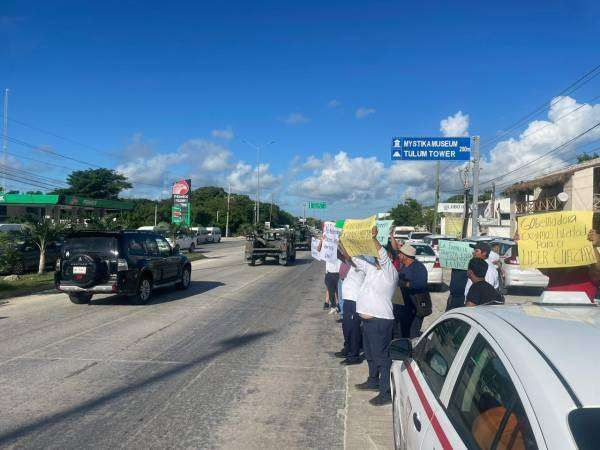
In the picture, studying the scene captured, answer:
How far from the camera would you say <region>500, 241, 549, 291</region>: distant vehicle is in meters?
14.5

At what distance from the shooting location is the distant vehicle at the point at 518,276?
14531 millimetres

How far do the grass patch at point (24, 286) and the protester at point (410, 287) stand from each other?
11.4 metres

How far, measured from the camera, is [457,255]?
7.18 m

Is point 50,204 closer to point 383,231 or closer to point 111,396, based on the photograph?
point 111,396

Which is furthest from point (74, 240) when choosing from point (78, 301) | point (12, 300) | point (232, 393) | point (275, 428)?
point (275, 428)

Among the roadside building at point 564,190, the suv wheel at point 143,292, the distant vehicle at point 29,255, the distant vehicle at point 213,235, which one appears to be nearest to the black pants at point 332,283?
the suv wheel at point 143,292

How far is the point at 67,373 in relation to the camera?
646cm

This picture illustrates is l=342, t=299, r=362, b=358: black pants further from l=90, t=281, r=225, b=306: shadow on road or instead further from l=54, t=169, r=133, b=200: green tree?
l=54, t=169, r=133, b=200: green tree

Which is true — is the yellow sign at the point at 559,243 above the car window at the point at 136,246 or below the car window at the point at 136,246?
above

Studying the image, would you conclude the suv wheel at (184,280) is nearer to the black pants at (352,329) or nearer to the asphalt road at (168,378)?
the asphalt road at (168,378)

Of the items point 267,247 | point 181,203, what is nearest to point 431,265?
point 267,247

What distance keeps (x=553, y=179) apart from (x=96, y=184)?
191ft

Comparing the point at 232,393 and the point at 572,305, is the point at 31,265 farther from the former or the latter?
the point at 572,305

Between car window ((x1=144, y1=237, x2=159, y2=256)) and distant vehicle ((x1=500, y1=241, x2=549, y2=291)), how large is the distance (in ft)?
31.4
